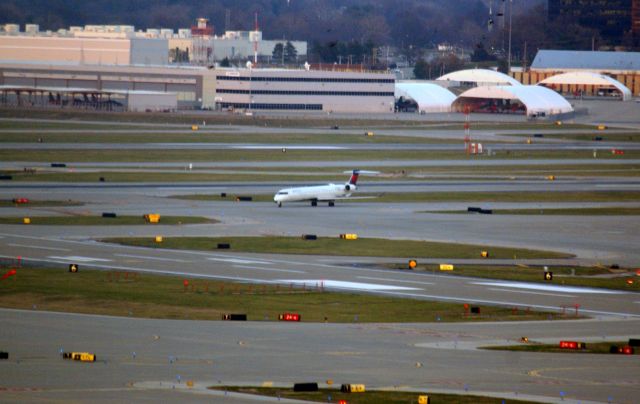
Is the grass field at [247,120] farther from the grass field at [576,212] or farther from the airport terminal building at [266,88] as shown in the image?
the grass field at [576,212]

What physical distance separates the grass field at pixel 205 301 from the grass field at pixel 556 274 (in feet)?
30.1

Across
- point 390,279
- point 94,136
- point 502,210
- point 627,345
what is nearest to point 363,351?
point 627,345

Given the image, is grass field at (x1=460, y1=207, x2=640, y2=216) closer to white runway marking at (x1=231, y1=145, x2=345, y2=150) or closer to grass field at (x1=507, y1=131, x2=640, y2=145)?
white runway marking at (x1=231, y1=145, x2=345, y2=150)

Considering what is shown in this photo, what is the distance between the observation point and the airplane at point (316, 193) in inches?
3656

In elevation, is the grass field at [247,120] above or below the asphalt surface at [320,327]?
above

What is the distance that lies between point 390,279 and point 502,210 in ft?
105

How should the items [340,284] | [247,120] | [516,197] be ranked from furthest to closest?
[247,120]
[516,197]
[340,284]

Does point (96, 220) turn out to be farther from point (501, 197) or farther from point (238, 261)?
point (501, 197)

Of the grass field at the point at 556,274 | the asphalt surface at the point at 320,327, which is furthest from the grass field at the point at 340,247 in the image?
the grass field at the point at 556,274

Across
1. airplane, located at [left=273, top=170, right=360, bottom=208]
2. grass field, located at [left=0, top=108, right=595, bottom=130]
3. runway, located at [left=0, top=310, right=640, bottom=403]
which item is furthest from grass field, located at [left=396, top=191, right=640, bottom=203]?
grass field, located at [left=0, top=108, right=595, bottom=130]

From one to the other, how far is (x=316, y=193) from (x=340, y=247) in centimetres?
2037

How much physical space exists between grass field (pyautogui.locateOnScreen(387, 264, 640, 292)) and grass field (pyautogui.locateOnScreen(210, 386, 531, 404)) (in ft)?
82.1

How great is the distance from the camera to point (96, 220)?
82.9 m

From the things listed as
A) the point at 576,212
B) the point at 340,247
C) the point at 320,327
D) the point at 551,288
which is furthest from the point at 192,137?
the point at 320,327
